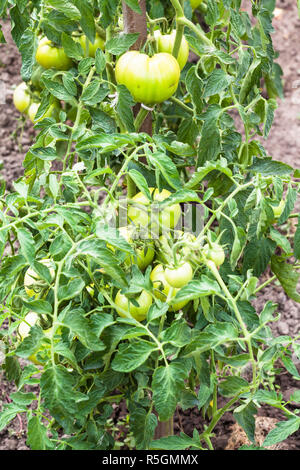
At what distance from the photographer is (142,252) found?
1022 millimetres

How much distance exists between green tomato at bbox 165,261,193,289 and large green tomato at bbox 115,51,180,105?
12.6 inches

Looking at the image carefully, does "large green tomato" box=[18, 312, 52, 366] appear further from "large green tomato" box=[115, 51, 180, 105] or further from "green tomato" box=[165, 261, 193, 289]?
"large green tomato" box=[115, 51, 180, 105]

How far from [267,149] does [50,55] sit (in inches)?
54.9

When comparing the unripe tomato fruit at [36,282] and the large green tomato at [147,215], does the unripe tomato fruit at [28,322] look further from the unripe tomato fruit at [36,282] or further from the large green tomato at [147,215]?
the large green tomato at [147,215]

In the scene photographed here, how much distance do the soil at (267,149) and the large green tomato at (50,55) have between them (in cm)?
54

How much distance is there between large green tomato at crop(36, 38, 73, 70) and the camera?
1157 mm

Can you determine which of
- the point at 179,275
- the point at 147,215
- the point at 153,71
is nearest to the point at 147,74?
the point at 153,71

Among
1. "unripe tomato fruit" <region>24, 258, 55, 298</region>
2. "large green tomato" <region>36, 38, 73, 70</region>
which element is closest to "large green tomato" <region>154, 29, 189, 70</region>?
"large green tomato" <region>36, 38, 73, 70</region>

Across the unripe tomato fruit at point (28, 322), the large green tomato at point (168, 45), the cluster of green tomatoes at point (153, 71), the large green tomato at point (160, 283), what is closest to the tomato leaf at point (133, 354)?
the large green tomato at point (160, 283)

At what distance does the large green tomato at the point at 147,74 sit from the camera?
100 centimetres

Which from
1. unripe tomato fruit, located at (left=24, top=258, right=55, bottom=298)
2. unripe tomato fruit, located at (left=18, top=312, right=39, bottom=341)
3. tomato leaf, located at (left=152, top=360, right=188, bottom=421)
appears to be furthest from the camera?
unripe tomato fruit, located at (left=18, top=312, right=39, bottom=341)

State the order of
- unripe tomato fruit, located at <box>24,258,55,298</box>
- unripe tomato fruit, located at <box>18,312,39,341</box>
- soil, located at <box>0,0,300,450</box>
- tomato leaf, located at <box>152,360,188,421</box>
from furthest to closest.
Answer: soil, located at <box>0,0,300,450</box>, unripe tomato fruit, located at <box>18,312,39,341</box>, unripe tomato fruit, located at <box>24,258,55,298</box>, tomato leaf, located at <box>152,360,188,421</box>

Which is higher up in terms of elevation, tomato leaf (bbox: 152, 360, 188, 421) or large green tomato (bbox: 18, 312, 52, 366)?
tomato leaf (bbox: 152, 360, 188, 421)

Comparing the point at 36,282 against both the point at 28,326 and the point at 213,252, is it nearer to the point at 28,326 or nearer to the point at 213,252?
the point at 28,326
